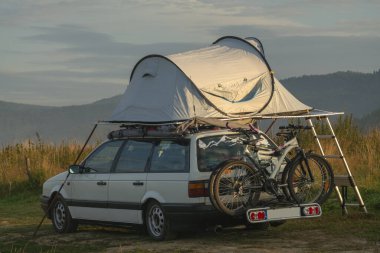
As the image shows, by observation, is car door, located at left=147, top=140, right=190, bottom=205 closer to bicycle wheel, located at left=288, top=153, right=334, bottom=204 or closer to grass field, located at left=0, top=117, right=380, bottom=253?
grass field, located at left=0, top=117, right=380, bottom=253

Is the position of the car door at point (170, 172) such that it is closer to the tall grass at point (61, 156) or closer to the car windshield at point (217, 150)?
the car windshield at point (217, 150)

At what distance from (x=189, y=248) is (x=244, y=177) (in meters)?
1.27

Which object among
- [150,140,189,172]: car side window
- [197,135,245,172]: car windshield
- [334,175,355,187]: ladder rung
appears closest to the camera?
[197,135,245,172]: car windshield

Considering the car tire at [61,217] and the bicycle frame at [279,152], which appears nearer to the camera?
the bicycle frame at [279,152]

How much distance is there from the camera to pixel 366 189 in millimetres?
21312

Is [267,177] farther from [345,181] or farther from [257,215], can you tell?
[345,181]

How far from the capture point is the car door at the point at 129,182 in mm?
15031

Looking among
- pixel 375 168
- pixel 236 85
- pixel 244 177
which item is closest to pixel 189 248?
pixel 244 177

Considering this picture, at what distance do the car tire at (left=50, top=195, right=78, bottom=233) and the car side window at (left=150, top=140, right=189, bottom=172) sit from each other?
102 inches

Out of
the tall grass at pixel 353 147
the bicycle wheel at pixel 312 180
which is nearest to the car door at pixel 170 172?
the bicycle wheel at pixel 312 180

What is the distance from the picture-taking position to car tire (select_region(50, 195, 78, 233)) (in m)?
16.9

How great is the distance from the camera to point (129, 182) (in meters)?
15.2

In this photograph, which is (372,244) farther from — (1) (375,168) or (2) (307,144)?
(2) (307,144)

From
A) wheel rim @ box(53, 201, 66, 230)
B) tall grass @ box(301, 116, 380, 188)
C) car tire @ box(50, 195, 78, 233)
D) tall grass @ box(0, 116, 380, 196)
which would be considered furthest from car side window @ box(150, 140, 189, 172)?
tall grass @ box(0, 116, 380, 196)
